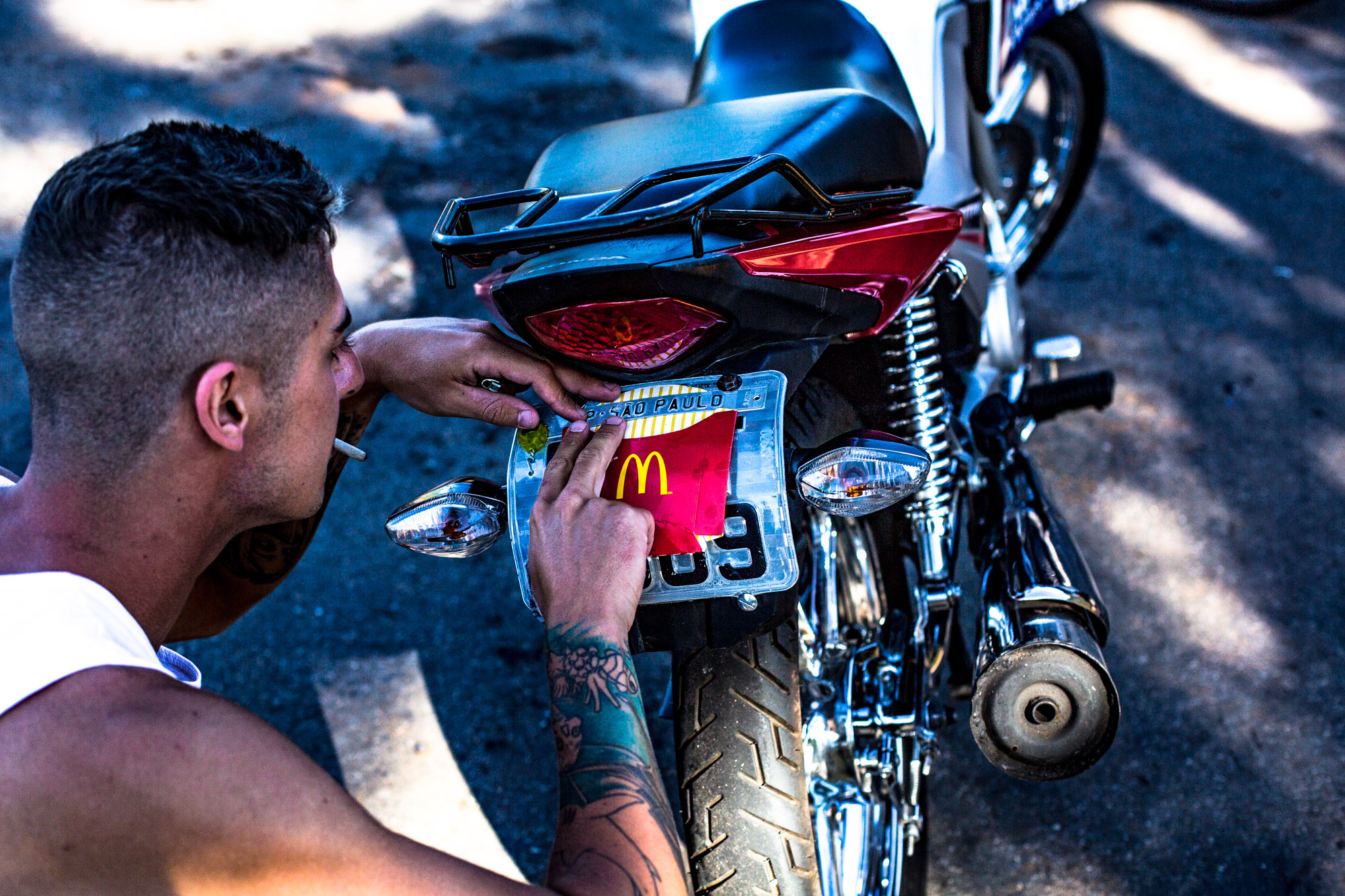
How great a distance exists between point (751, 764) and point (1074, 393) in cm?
110

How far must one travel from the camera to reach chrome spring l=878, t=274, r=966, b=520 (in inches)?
70.1

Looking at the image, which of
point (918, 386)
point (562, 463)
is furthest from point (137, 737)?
point (918, 386)

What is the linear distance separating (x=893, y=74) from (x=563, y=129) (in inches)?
103

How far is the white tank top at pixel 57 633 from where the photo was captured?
984 millimetres

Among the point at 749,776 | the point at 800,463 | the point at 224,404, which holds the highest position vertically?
the point at 224,404

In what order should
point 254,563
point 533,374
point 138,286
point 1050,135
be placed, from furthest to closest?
point 1050,135
point 254,563
point 533,374
point 138,286

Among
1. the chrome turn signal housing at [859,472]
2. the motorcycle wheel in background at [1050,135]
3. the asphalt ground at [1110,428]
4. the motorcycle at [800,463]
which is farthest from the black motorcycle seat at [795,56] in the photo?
the asphalt ground at [1110,428]

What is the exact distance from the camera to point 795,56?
2061 mm

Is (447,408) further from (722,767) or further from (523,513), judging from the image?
(722,767)

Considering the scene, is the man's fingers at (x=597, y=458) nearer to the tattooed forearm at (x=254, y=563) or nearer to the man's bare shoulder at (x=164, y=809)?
the man's bare shoulder at (x=164, y=809)

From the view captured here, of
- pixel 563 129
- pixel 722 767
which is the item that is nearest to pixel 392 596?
pixel 722 767

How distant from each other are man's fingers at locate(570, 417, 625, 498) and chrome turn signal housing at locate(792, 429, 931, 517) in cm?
24

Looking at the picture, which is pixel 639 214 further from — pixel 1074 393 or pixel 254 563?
pixel 1074 393

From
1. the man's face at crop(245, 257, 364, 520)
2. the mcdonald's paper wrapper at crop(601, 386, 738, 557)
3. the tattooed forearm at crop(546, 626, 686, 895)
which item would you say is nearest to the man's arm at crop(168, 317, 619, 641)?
the mcdonald's paper wrapper at crop(601, 386, 738, 557)
